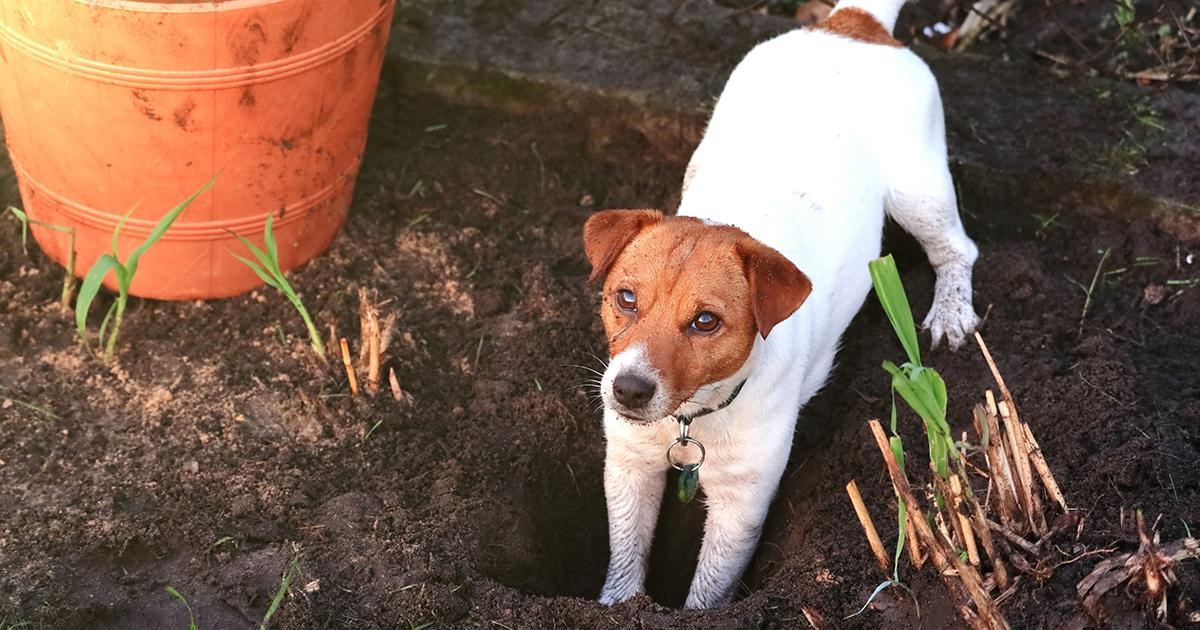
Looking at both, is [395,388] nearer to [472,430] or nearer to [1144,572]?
[472,430]

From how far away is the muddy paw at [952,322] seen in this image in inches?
176

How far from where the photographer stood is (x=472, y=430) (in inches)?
164

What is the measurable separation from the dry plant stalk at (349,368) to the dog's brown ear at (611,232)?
3.23 feet

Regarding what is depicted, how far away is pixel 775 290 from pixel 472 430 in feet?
4.31

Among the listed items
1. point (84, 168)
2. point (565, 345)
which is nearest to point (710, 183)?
point (565, 345)

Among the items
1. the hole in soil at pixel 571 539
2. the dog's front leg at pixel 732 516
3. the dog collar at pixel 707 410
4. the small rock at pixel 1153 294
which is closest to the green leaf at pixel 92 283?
the hole in soil at pixel 571 539

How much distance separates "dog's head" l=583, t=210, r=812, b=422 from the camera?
A: 323 cm

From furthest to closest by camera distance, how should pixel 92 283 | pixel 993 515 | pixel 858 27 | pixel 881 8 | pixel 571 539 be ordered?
1. pixel 881 8
2. pixel 858 27
3. pixel 571 539
4. pixel 92 283
5. pixel 993 515

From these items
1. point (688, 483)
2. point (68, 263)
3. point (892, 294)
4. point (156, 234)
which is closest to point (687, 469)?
point (688, 483)

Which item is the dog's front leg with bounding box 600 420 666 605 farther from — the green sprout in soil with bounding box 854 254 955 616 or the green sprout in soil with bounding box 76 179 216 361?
the green sprout in soil with bounding box 76 179 216 361

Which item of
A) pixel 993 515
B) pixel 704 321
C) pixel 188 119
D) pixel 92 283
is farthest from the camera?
pixel 188 119

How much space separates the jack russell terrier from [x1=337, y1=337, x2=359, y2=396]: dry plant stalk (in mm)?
886

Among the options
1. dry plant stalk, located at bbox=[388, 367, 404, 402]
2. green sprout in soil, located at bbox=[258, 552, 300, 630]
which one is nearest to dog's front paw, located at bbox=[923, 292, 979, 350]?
dry plant stalk, located at bbox=[388, 367, 404, 402]

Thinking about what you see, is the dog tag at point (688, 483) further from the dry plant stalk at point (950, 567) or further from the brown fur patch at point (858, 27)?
the brown fur patch at point (858, 27)
